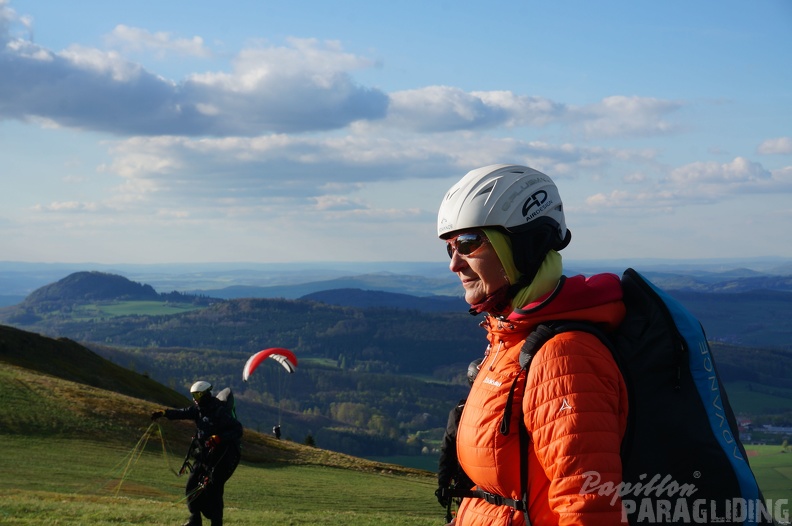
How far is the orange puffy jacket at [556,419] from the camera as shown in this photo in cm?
323

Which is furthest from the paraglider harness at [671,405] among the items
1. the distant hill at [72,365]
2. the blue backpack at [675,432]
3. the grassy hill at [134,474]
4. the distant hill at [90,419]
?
the distant hill at [72,365]

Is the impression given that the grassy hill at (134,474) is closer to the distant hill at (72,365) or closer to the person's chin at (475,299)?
the distant hill at (72,365)

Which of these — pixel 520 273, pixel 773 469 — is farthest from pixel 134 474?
pixel 773 469

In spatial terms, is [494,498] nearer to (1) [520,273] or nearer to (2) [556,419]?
(2) [556,419]

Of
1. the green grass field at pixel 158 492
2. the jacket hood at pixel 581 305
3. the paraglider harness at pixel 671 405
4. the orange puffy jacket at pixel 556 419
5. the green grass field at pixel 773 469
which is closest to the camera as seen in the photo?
the orange puffy jacket at pixel 556 419

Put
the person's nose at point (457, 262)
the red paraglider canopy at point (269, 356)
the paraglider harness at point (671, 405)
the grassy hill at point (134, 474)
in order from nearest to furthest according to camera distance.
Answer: the paraglider harness at point (671, 405), the person's nose at point (457, 262), the grassy hill at point (134, 474), the red paraglider canopy at point (269, 356)

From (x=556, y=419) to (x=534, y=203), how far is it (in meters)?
1.20

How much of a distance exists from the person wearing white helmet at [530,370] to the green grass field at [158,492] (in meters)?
15.2

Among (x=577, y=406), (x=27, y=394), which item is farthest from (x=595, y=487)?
(x=27, y=394)

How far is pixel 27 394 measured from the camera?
5012cm

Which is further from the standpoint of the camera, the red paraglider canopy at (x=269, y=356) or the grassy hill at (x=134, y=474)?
the red paraglider canopy at (x=269, y=356)

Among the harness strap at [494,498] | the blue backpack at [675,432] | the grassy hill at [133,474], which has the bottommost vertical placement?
the grassy hill at [133,474]

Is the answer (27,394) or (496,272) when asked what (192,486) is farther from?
(27,394)

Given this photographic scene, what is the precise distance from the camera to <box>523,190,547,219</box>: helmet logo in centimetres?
400
